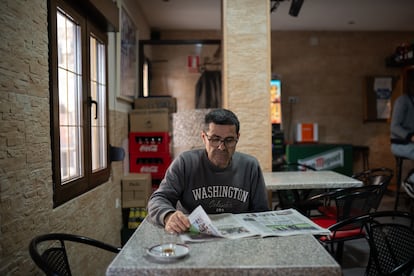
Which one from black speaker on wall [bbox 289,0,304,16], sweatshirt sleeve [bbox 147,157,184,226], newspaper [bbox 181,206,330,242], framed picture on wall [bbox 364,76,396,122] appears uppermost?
black speaker on wall [bbox 289,0,304,16]

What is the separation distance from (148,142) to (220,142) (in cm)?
283

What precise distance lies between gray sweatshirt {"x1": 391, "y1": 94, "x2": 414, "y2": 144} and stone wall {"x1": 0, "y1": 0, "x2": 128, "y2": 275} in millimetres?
3631

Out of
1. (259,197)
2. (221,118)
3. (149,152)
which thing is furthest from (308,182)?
(149,152)

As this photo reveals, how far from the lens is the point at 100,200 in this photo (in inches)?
132

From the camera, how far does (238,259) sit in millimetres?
1222

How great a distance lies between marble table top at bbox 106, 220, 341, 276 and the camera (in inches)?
45.1

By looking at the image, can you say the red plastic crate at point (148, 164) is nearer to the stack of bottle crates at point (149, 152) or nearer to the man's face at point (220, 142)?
the stack of bottle crates at point (149, 152)

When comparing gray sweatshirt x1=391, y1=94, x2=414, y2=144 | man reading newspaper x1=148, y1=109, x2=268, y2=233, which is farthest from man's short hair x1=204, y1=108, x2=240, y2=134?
gray sweatshirt x1=391, y1=94, x2=414, y2=144

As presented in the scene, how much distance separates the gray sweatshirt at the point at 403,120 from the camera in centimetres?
439

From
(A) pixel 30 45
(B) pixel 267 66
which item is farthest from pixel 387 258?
(B) pixel 267 66

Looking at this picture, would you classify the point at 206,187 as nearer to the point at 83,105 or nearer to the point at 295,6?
the point at 83,105

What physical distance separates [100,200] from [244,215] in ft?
6.22

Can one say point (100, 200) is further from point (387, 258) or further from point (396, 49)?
point (396, 49)

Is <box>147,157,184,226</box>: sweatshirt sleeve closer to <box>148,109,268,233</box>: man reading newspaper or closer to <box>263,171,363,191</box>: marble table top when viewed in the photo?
<box>148,109,268,233</box>: man reading newspaper
